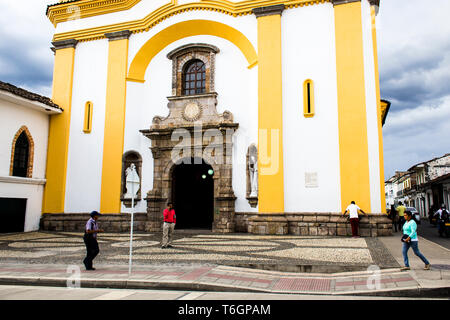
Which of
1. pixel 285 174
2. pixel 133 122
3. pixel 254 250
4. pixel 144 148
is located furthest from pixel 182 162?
pixel 254 250

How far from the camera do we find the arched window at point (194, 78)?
→ 59.3 feet

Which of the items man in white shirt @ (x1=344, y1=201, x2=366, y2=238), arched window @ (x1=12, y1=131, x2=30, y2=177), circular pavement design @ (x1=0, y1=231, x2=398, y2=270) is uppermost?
arched window @ (x1=12, y1=131, x2=30, y2=177)

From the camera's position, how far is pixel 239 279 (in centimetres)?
705

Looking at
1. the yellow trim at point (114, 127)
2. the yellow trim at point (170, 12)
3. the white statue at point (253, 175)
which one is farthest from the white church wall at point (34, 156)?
the white statue at point (253, 175)

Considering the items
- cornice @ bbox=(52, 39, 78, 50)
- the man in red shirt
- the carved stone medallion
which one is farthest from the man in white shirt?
cornice @ bbox=(52, 39, 78, 50)

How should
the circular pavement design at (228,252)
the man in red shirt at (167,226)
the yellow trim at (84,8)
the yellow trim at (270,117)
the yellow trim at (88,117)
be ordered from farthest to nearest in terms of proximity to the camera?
the yellow trim at (84,8) < the yellow trim at (88,117) < the yellow trim at (270,117) < the man in red shirt at (167,226) < the circular pavement design at (228,252)

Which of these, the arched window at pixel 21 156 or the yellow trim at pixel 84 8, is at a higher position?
the yellow trim at pixel 84 8

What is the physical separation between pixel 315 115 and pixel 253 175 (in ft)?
11.5

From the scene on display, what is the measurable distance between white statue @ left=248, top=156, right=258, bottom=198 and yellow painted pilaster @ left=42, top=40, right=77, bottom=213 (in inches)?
359

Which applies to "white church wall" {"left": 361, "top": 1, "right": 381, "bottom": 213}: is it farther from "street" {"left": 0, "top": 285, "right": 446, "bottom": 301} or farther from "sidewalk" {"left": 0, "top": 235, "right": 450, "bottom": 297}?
"street" {"left": 0, "top": 285, "right": 446, "bottom": 301}

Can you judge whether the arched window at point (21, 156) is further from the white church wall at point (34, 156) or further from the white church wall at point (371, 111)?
the white church wall at point (371, 111)

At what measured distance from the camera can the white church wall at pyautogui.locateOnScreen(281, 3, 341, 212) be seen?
49.1 ft

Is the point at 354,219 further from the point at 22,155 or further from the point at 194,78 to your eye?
the point at 22,155

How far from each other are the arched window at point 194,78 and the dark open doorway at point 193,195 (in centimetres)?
350
